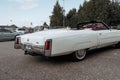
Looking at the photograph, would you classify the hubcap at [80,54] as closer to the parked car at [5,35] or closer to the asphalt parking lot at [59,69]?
the asphalt parking lot at [59,69]

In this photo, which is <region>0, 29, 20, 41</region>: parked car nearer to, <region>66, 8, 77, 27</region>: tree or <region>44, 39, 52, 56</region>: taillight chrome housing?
<region>44, 39, 52, 56</region>: taillight chrome housing

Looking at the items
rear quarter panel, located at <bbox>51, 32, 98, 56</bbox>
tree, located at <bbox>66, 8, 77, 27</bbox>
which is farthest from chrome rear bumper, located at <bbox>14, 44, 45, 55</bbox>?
tree, located at <bbox>66, 8, 77, 27</bbox>

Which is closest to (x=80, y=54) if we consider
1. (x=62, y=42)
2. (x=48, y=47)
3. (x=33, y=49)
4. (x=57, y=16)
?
(x=62, y=42)

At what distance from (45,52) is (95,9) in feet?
116

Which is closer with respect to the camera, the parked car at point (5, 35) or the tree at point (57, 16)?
the parked car at point (5, 35)

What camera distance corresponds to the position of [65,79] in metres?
4.04

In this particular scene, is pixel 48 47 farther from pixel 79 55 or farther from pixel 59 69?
pixel 79 55

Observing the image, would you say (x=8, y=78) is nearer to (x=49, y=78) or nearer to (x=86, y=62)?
(x=49, y=78)

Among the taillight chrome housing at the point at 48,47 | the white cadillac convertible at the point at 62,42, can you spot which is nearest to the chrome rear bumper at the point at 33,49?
the white cadillac convertible at the point at 62,42

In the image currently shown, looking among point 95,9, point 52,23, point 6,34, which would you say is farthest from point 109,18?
point 6,34

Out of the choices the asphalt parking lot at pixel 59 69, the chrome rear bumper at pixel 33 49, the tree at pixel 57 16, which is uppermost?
the tree at pixel 57 16

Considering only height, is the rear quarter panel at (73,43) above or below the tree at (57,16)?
below

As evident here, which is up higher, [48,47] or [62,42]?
[62,42]

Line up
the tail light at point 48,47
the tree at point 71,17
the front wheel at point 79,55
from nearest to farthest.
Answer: the tail light at point 48,47, the front wheel at point 79,55, the tree at point 71,17
